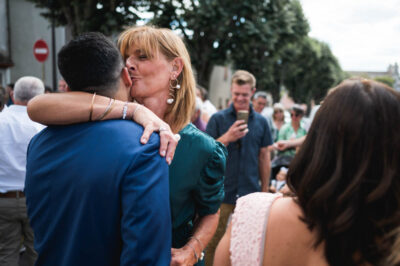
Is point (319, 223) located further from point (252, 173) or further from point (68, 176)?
point (252, 173)

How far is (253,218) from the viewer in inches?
51.3

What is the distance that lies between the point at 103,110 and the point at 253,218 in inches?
29.0

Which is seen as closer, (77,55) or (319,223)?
(319,223)

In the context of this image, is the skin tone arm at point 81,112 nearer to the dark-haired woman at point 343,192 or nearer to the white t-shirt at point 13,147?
the dark-haired woman at point 343,192

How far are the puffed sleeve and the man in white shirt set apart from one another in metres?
2.62

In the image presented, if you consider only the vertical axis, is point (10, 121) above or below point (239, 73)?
below

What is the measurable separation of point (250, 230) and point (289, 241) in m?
0.14

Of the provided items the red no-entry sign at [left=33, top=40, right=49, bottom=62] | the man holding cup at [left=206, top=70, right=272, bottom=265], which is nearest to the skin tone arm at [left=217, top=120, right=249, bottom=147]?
the man holding cup at [left=206, top=70, right=272, bottom=265]

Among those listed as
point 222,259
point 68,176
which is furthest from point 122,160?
point 222,259

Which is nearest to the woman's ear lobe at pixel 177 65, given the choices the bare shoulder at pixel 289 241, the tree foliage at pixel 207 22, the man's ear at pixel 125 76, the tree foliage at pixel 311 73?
the man's ear at pixel 125 76

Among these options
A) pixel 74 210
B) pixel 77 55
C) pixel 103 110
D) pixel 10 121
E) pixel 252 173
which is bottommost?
pixel 252 173

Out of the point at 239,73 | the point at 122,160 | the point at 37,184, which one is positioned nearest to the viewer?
the point at 122,160

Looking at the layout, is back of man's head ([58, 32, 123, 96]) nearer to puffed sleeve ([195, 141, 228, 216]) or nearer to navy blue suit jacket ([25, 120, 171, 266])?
navy blue suit jacket ([25, 120, 171, 266])

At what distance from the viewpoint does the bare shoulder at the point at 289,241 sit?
1246 mm
